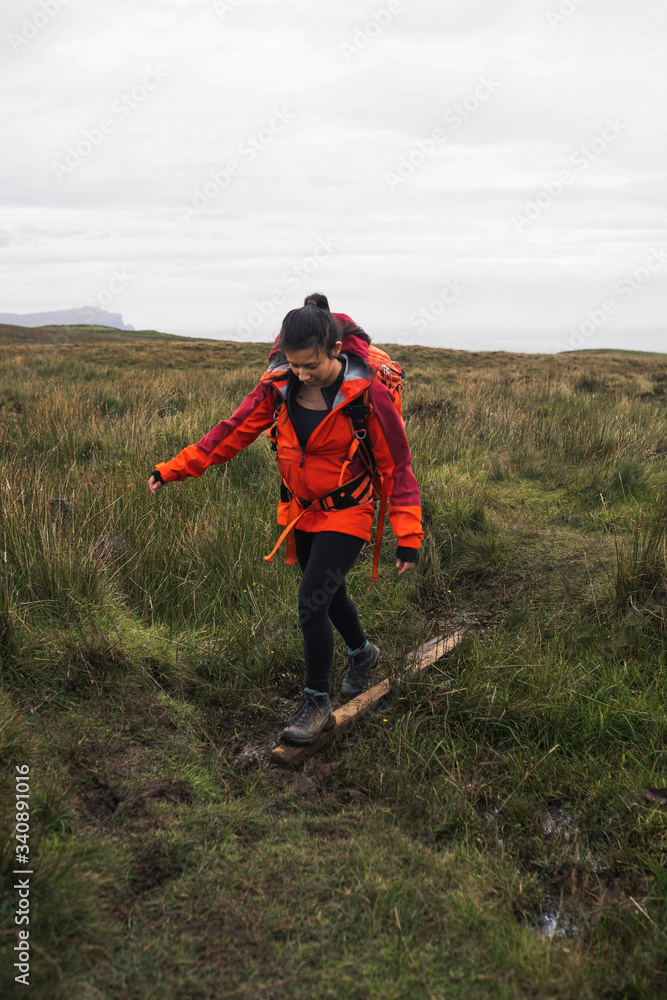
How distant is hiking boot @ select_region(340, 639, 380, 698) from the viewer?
338 cm

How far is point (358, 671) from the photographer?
3393 millimetres

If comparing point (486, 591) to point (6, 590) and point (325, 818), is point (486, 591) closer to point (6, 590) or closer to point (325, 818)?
point (325, 818)

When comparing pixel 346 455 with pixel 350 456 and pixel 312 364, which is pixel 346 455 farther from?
pixel 312 364

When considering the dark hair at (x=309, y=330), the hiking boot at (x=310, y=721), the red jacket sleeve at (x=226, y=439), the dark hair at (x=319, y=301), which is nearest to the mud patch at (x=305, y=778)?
the hiking boot at (x=310, y=721)

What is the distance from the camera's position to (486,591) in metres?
4.56

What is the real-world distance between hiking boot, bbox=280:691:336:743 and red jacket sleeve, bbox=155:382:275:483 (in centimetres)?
117

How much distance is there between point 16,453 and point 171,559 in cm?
288

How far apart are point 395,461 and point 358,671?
1.20m

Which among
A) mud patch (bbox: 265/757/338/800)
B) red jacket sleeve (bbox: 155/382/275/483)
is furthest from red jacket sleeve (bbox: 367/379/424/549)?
mud patch (bbox: 265/757/338/800)

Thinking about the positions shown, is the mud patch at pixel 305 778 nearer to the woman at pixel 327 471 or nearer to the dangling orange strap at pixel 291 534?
the woman at pixel 327 471

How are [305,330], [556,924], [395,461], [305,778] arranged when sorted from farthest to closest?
[395,461] → [305,778] → [305,330] → [556,924]

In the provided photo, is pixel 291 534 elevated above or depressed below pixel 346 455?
below

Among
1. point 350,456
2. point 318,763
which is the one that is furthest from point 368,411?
point 318,763

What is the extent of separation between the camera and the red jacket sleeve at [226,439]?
3043mm
